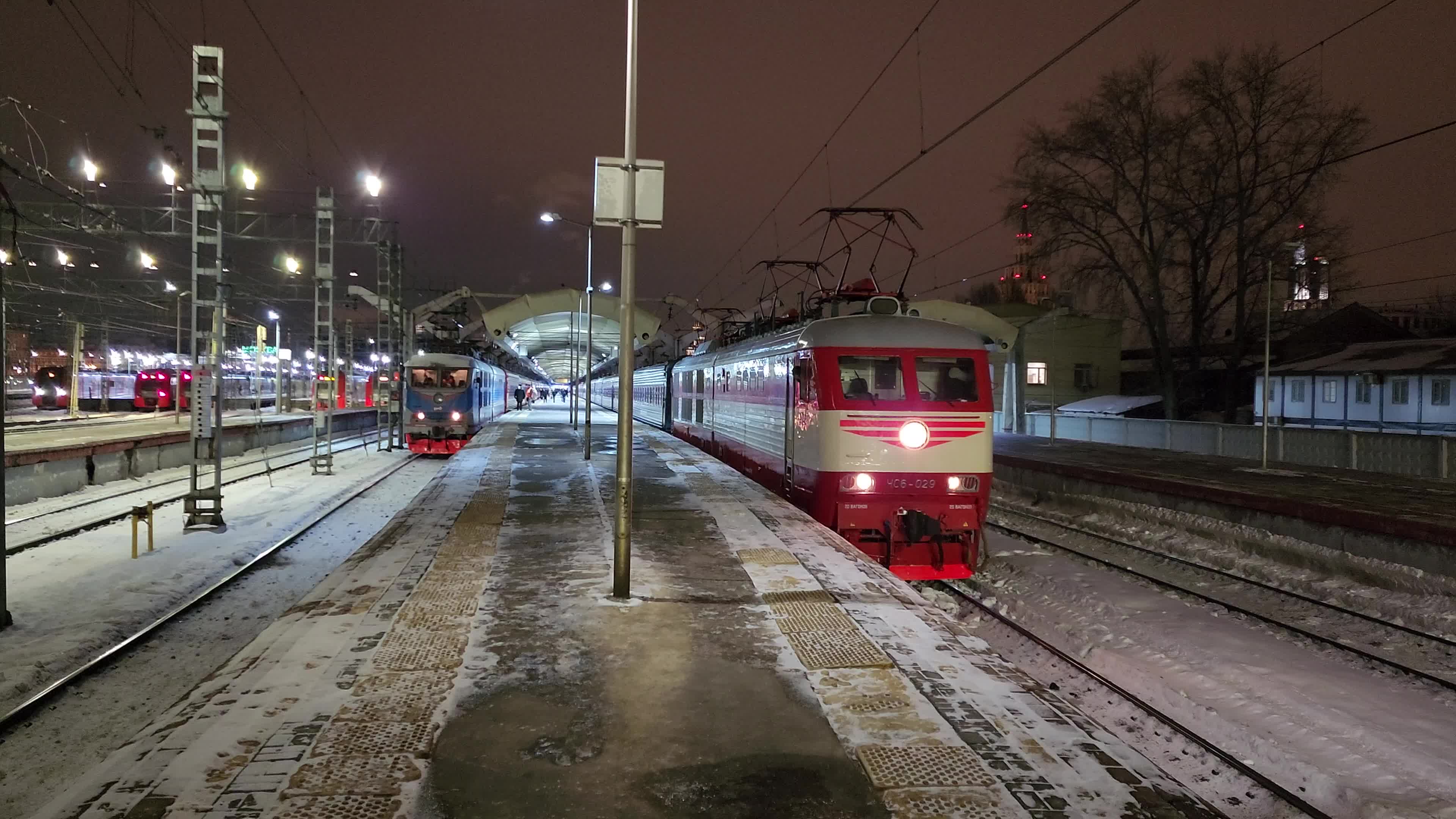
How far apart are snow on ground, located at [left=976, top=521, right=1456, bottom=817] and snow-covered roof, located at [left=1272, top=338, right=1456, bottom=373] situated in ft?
62.9

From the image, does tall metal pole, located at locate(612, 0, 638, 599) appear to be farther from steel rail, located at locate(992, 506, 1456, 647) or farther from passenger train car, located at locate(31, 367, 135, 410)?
passenger train car, located at locate(31, 367, 135, 410)

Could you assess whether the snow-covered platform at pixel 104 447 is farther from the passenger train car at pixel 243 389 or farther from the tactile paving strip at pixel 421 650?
the tactile paving strip at pixel 421 650

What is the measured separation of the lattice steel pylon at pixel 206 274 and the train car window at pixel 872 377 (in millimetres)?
9612

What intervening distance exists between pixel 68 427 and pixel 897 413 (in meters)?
32.5

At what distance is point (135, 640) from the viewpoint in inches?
323

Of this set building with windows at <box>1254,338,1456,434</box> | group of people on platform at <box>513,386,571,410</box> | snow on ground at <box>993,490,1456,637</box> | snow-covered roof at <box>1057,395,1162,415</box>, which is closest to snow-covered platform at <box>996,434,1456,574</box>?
snow on ground at <box>993,490,1456,637</box>

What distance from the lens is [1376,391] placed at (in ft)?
91.2

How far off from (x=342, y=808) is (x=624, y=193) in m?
5.34

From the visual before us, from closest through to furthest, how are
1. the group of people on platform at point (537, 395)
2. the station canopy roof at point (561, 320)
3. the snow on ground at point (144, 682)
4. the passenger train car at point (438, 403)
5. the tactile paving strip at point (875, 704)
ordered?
the tactile paving strip at point (875, 704) < the snow on ground at point (144, 682) < the passenger train car at point (438, 403) < the station canopy roof at point (561, 320) < the group of people on platform at point (537, 395)

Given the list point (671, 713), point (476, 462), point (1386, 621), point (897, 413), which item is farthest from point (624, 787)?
point (476, 462)

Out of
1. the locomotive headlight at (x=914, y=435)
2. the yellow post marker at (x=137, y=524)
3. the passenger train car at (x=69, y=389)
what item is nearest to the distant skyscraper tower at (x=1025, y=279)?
the locomotive headlight at (x=914, y=435)

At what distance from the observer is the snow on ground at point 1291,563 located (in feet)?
35.3

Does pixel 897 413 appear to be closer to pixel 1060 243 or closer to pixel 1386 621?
pixel 1386 621

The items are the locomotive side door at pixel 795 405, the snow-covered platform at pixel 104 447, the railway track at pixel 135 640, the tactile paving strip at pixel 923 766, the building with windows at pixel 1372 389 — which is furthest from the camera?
the building with windows at pixel 1372 389
